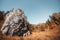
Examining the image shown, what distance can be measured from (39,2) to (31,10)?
21 cm

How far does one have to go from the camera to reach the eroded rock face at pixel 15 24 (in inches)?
108

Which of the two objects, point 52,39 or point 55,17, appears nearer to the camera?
point 52,39

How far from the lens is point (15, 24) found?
2.79m

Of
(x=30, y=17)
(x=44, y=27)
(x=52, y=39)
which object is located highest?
(x=30, y=17)

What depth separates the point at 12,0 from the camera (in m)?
2.91

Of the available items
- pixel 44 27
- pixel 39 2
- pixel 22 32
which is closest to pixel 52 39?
pixel 44 27

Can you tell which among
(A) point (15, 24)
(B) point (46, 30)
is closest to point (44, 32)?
(B) point (46, 30)

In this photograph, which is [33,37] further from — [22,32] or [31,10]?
[31,10]

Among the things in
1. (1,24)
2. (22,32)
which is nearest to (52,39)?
(22,32)

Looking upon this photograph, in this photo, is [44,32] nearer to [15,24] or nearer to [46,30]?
[46,30]

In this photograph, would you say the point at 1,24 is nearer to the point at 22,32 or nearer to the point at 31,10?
the point at 22,32

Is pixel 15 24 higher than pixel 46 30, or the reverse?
pixel 15 24

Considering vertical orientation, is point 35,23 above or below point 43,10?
below

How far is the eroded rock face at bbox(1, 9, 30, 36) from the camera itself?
2.75 meters
